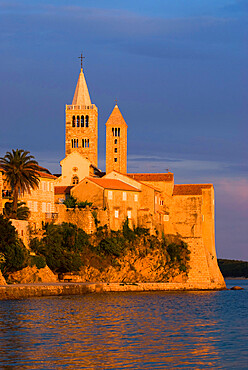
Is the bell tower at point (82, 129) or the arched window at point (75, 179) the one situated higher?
the bell tower at point (82, 129)

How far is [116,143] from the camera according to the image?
86125 millimetres

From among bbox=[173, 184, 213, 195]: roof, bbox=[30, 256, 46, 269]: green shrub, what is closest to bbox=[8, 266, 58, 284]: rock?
bbox=[30, 256, 46, 269]: green shrub

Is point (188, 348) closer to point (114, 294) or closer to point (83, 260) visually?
point (114, 294)

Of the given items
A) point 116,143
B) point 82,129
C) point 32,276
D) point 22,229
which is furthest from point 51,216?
point 82,129

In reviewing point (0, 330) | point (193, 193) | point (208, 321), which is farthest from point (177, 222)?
point (0, 330)

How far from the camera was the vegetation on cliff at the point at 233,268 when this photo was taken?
160400mm

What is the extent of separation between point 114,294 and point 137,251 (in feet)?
40.4

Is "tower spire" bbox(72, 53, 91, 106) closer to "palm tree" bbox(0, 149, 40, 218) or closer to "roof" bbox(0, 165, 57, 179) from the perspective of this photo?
"roof" bbox(0, 165, 57, 179)

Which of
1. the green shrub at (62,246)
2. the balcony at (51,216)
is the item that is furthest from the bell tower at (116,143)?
the green shrub at (62,246)

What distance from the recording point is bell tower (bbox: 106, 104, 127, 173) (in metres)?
85.5

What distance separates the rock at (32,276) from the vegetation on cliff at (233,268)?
4270 inches

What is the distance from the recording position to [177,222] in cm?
7531

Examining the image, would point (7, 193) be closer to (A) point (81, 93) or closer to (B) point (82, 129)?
(B) point (82, 129)

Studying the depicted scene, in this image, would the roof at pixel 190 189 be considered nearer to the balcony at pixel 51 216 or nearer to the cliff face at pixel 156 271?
the cliff face at pixel 156 271
